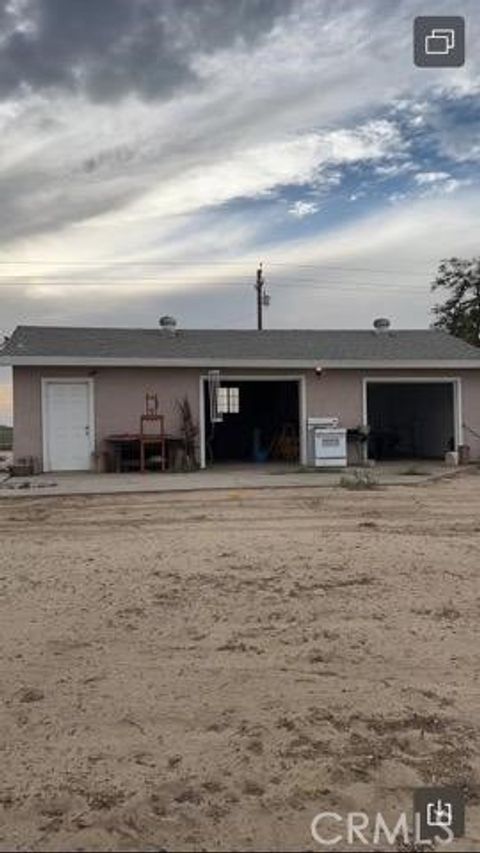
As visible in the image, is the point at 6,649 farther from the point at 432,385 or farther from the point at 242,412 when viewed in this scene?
the point at 242,412

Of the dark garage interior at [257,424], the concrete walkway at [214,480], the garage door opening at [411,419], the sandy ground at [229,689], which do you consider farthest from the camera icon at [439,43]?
the dark garage interior at [257,424]

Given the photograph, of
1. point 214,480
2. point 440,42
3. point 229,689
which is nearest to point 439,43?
point 440,42

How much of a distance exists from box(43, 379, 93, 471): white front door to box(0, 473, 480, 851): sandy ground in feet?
36.1

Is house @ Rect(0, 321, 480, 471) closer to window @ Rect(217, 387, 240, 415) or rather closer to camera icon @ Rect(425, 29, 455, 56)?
window @ Rect(217, 387, 240, 415)

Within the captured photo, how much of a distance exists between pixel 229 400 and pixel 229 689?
22139 mm

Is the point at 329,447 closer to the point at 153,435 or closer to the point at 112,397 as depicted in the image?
the point at 153,435

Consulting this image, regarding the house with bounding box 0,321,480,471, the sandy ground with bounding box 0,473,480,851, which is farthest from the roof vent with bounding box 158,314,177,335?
the sandy ground with bounding box 0,473,480,851

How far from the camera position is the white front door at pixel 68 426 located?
20641 millimetres

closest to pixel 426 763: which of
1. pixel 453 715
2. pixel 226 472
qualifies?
pixel 453 715

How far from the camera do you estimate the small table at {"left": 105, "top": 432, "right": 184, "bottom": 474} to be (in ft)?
67.3

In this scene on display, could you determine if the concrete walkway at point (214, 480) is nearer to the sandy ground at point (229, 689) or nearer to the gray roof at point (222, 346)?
the gray roof at point (222, 346)

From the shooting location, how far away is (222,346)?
23.3m

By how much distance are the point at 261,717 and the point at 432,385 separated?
2175 centimetres

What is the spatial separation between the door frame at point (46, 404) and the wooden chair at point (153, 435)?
117cm
